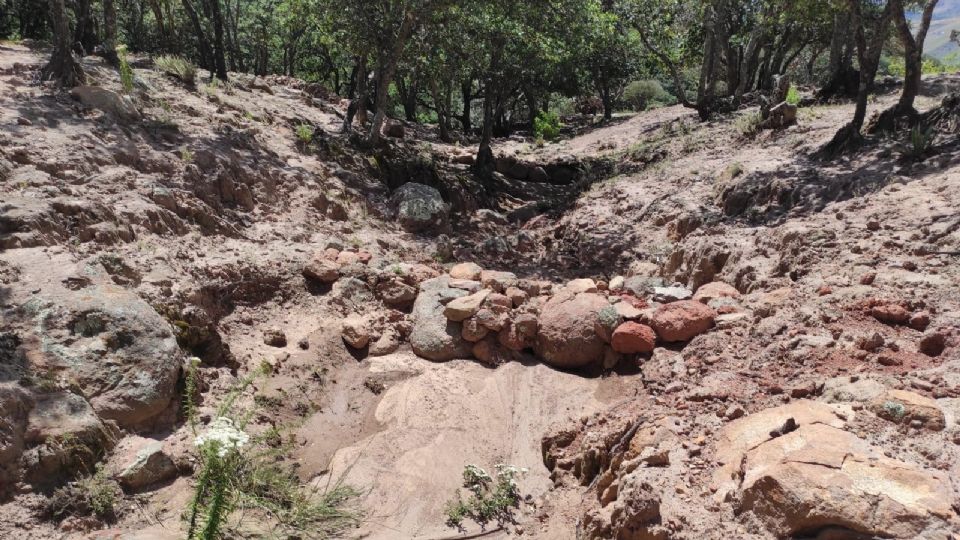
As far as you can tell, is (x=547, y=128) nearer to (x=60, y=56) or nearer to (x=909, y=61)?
(x=909, y=61)

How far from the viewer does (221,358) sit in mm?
5484

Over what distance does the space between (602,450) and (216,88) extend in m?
9.27

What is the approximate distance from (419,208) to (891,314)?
22.0 feet

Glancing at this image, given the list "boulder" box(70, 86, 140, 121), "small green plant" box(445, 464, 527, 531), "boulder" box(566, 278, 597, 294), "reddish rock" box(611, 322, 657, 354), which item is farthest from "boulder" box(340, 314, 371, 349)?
"boulder" box(70, 86, 140, 121)

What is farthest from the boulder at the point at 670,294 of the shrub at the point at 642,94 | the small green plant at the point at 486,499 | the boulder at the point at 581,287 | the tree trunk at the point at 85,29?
the shrub at the point at 642,94

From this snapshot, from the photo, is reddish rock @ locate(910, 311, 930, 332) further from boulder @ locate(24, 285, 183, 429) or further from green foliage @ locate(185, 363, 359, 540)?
boulder @ locate(24, 285, 183, 429)

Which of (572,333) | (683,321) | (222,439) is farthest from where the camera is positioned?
(572,333)

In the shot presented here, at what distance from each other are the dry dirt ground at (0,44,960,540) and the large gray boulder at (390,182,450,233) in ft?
1.03

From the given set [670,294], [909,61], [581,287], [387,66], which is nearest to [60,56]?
[387,66]

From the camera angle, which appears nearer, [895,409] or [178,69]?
[895,409]

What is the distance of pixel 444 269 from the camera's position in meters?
Result: 8.16

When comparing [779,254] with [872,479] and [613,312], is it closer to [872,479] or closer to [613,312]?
[613,312]

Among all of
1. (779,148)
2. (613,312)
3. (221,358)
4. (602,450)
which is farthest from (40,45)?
(779,148)

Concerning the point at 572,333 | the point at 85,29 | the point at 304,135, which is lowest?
the point at 572,333
